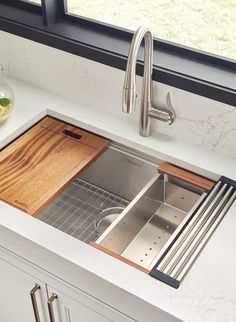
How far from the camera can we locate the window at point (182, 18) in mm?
1581

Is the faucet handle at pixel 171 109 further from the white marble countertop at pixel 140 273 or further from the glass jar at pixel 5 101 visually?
the glass jar at pixel 5 101

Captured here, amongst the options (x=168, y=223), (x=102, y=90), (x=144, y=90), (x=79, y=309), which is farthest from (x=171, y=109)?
(x=79, y=309)

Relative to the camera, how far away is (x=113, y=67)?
1681 millimetres

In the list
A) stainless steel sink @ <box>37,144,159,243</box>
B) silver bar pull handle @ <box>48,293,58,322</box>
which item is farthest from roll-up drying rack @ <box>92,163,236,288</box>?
silver bar pull handle @ <box>48,293,58,322</box>

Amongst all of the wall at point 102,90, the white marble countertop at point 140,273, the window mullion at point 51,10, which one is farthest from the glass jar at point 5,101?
the window mullion at point 51,10

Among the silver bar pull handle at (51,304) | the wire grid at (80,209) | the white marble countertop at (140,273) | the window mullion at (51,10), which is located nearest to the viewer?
the white marble countertop at (140,273)

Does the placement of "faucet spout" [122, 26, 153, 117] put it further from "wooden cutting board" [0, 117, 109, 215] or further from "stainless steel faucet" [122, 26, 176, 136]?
"wooden cutting board" [0, 117, 109, 215]

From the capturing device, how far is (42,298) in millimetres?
1539

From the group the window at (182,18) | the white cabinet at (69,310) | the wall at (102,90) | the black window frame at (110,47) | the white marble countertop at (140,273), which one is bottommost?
the white cabinet at (69,310)

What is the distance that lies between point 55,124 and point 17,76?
32 centimetres

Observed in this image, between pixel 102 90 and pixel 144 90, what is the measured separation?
0.25 metres

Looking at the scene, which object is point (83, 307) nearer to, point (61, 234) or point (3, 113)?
point (61, 234)

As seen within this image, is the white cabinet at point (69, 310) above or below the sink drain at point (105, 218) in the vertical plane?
below

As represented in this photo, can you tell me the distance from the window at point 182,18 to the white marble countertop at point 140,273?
0.34 meters
